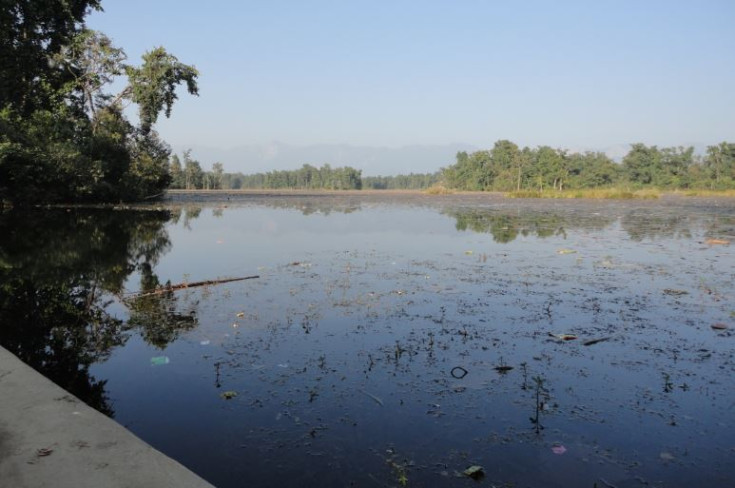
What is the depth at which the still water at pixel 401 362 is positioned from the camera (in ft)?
13.1

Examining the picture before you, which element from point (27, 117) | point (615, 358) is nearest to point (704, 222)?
point (615, 358)

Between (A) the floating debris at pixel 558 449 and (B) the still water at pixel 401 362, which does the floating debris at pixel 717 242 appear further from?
(A) the floating debris at pixel 558 449

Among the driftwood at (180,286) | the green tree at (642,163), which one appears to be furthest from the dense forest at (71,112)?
the green tree at (642,163)

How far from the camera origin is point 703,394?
5.19 meters

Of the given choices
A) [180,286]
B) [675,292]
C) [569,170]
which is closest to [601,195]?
[569,170]

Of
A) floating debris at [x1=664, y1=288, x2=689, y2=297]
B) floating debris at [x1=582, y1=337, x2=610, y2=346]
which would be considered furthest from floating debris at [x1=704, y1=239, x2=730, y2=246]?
floating debris at [x1=582, y1=337, x2=610, y2=346]

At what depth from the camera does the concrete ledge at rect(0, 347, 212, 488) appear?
10.2ft

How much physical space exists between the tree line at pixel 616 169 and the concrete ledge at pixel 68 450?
2906 inches

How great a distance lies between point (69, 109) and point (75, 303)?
108ft

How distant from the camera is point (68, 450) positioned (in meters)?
3.48

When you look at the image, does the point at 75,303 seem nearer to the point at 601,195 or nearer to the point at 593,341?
the point at 593,341

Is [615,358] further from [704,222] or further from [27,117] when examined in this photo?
[27,117]

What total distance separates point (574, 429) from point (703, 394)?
1.79m

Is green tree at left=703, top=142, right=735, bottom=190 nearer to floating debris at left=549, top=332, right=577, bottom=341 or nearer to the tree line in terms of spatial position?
the tree line
